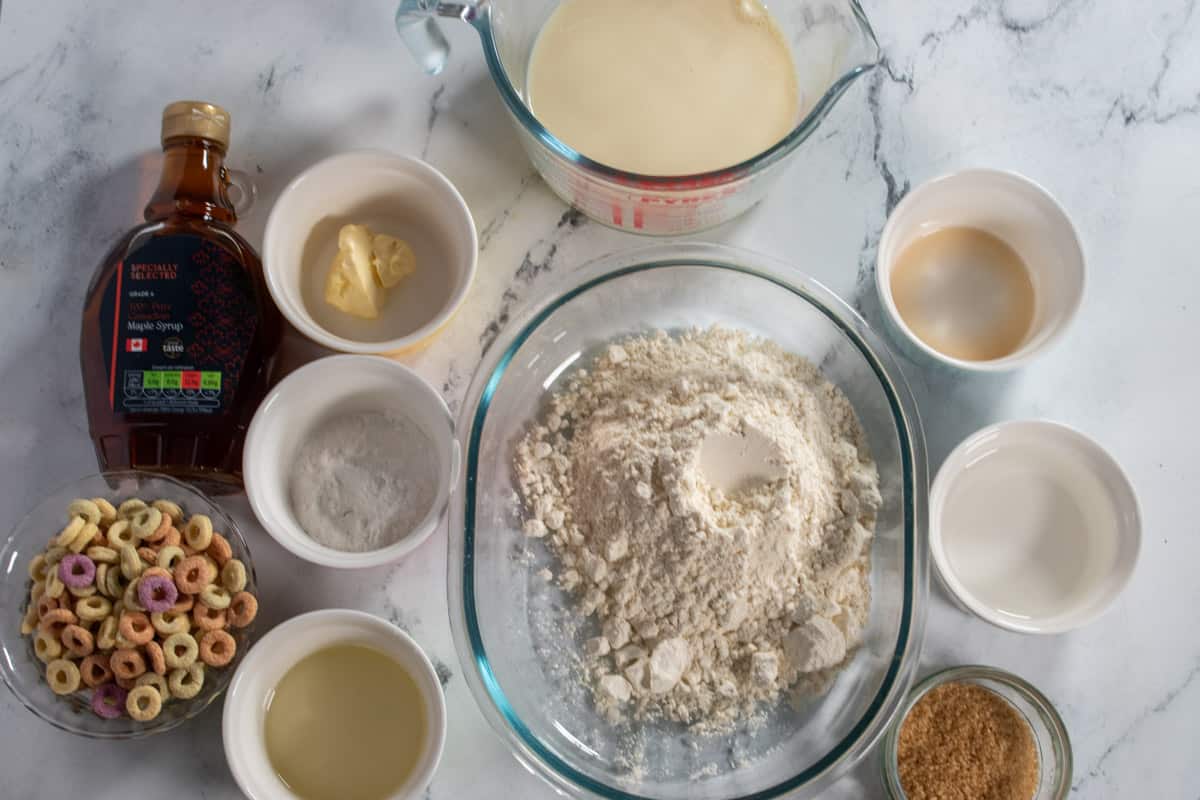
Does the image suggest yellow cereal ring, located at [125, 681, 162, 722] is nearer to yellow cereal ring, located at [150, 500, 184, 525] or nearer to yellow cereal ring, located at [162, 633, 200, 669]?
yellow cereal ring, located at [162, 633, 200, 669]

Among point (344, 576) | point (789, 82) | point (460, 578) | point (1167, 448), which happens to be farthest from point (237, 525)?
point (1167, 448)

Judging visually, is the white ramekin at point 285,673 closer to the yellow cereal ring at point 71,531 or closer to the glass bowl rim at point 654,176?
the yellow cereal ring at point 71,531

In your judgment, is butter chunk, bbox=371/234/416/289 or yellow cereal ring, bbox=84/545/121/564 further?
butter chunk, bbox=371/234/416/289

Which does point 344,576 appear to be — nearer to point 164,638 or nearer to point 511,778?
point 164,638

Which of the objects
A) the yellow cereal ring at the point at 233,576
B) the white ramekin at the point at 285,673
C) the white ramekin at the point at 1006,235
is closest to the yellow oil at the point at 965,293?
the white ramekin at the point at 1006,235

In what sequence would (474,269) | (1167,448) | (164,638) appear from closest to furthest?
1. (164,638)
2. (474,269)
3. (1167,448)

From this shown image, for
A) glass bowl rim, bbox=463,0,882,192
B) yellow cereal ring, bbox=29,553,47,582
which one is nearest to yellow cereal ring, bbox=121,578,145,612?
yellow cereal ring, bbox=29,553,47,582

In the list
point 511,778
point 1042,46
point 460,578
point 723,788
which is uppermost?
point 1042,46

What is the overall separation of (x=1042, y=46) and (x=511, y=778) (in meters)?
1.18

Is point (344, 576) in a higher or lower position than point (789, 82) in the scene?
lower

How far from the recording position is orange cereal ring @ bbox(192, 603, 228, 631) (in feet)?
3.17

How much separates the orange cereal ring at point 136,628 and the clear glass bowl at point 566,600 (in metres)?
0.32

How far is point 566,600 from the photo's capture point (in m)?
1.04

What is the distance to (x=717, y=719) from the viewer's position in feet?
3.27
